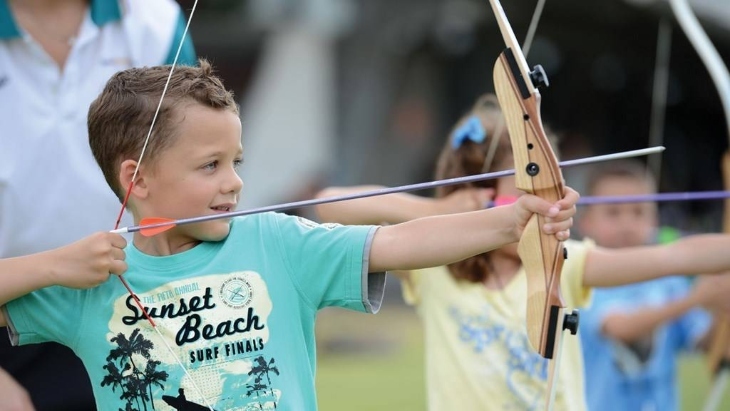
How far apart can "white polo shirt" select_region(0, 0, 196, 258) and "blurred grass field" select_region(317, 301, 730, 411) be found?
443 cm

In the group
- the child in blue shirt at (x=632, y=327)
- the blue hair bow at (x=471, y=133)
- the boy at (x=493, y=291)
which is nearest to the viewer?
the boy at (x=493, y=291)

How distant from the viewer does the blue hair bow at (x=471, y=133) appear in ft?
10.9

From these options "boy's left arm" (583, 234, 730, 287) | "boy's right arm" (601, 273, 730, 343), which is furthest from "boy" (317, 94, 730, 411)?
"boy's right arm" (601, 273, 730, 343)

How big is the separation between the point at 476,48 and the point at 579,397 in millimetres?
15076

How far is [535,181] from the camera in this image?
6.95 ft

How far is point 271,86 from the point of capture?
16156 mm

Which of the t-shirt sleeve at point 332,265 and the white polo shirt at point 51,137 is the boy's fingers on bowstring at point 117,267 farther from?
the white polo shirt at point 51,137

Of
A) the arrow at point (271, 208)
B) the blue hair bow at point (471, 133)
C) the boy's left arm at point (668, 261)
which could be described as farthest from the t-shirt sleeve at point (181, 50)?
the boy's left arm at point (668, 261)

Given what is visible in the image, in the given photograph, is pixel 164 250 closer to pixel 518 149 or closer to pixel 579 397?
pixel 518 149

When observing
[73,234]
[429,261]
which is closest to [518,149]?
[429,261]

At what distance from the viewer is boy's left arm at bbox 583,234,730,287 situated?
293 cm

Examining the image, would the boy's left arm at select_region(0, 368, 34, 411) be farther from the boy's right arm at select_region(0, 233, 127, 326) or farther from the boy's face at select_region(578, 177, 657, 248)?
the boy's face at select_region(578, 177, 657, 248)

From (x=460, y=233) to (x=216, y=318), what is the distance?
477 mm

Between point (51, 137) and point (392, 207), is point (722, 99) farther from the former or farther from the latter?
point (51, 137)
